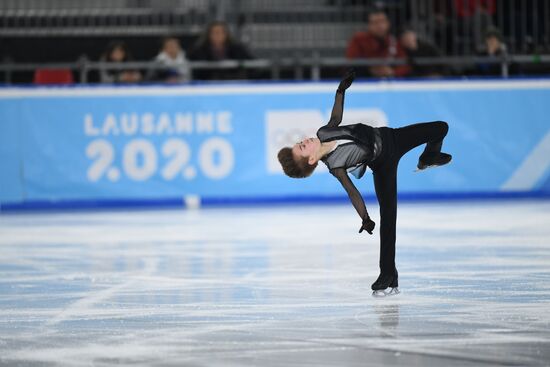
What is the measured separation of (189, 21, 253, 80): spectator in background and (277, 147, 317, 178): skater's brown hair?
9.28 meters

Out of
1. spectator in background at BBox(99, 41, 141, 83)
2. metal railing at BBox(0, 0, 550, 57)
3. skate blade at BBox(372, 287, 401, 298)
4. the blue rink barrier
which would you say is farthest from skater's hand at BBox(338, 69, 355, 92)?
metal railing at BBox(0, 0, 550, 57)

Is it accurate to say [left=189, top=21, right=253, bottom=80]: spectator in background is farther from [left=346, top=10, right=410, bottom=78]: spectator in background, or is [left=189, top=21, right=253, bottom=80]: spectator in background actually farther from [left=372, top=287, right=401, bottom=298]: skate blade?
[left=372, top=287, right=401, bottom=298]: skate blade

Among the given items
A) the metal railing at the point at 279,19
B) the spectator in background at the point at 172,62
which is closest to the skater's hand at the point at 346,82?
the spectator in background at the point at 172,62

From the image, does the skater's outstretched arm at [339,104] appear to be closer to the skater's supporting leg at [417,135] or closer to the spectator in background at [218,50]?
the skater's supporting leg at [417,135]

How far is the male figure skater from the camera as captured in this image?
7168 millimetres

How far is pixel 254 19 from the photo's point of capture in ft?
62.4

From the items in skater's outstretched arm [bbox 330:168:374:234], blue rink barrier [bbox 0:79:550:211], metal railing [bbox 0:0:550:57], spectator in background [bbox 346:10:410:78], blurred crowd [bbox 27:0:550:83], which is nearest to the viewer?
skater's outstretched arm [bbox 330:168:374:234]

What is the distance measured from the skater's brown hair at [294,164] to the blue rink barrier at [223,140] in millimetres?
8729

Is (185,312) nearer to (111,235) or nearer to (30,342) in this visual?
(30,342)

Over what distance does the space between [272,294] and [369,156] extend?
110 centimetres

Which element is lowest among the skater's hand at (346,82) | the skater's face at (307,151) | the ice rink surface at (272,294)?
the ice rink surface at (272,294)

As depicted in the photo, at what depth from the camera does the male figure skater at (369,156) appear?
282 inches

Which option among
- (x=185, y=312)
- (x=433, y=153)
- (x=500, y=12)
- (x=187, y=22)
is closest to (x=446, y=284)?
(x=433, y=153)

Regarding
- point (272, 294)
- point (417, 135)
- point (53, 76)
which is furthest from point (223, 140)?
point (417, 135)
